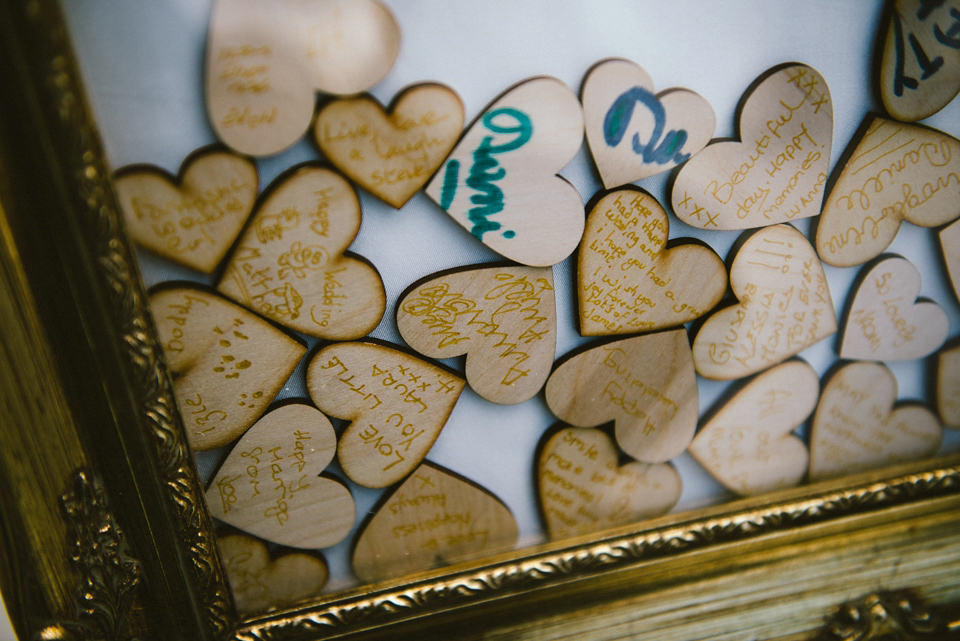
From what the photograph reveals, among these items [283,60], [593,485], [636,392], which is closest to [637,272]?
[636,392]

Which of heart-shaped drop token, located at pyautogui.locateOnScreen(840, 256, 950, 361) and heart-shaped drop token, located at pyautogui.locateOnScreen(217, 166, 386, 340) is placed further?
heart-shaped drop token, located at pyautogui.locateOnScreen(840, 256, 950, 361)

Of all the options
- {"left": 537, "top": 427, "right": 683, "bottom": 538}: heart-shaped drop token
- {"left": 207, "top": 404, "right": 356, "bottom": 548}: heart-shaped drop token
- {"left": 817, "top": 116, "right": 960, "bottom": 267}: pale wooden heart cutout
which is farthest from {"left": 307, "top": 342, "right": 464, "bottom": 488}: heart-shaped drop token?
{"left": 817, "top": 116, "right": 960, "bottom": 267}: pale wooden heart cutout

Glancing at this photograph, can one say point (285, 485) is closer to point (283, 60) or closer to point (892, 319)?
point (283, 60)

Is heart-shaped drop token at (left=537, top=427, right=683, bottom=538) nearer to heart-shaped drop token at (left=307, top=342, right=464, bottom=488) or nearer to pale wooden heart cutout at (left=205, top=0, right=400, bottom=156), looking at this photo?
heart-shaped drop token at (left=307, top=342, right=464, bottom=488)

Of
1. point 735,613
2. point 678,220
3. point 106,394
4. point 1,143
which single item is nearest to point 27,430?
point 106,394

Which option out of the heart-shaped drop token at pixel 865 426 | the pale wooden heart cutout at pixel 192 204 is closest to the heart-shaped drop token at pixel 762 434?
the heart-shaped drop token at pixel 865 426
